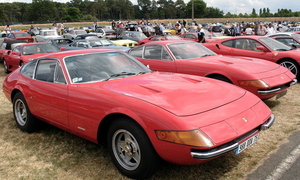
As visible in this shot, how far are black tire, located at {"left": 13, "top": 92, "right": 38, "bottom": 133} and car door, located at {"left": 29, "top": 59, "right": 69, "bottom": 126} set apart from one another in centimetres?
28

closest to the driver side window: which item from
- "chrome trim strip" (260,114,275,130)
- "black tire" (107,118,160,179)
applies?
"black tire" (107,118,160,179)

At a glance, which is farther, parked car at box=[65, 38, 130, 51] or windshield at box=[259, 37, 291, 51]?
parked car at box=[65, 38, 130, 51]

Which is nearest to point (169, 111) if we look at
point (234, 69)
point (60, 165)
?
point (60, 165)

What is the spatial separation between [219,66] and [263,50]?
3017mm

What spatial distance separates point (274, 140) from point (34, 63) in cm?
400

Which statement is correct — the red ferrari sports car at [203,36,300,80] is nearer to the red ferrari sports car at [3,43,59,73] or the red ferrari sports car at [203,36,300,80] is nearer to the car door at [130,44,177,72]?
the car door at [130,44,177,72]

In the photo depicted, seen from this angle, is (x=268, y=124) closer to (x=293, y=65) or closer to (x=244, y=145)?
(x=244, y=145)

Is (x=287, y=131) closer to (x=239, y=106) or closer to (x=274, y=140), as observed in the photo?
(x=274, y=140)

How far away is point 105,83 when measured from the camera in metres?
3.45

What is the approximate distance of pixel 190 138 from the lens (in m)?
2.42

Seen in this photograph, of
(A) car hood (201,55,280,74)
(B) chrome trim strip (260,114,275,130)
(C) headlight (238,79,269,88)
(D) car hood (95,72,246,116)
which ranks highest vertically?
(A) car hood (201,55,280,74)

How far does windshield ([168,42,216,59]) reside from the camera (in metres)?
6.53

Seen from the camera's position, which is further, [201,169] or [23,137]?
[23,137]

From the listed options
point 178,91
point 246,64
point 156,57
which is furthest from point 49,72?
point 246,64
